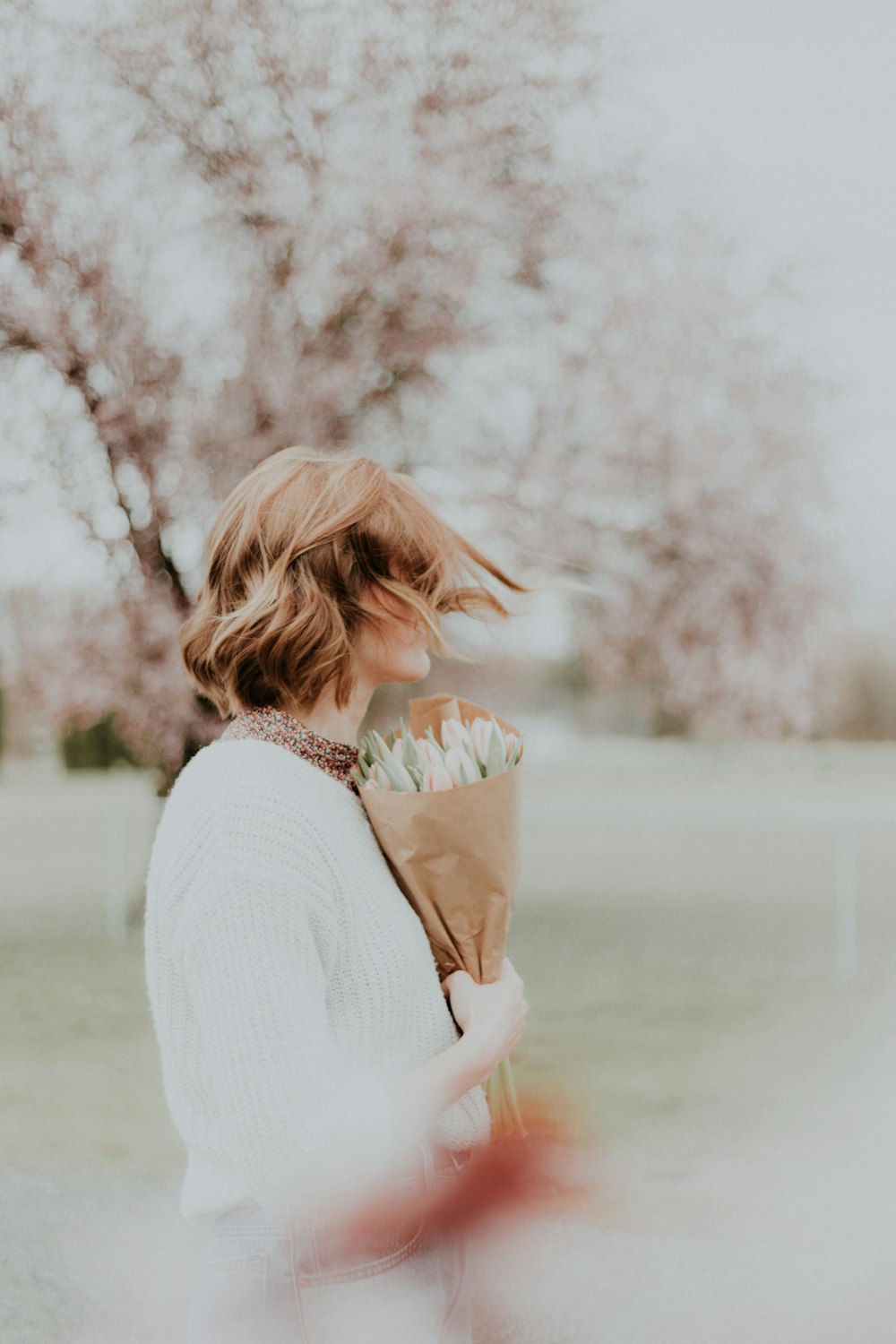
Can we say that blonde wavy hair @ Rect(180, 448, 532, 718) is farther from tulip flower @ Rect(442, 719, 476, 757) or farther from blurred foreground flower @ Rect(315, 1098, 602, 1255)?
blurred foreground flower @ Rect(315, 1098, 602, 1255)

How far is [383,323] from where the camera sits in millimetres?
9320

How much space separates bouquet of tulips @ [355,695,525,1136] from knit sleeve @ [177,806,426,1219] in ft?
0.77

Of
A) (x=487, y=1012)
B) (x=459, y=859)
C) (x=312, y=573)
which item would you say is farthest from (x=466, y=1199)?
(x=312, y=573)

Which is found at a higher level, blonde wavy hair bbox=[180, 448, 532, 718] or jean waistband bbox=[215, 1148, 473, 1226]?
blonde wavy hair bbox=[180, 448, 532, 718]

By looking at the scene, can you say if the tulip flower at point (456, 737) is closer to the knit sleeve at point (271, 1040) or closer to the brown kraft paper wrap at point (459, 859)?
the brown kraft paper wrap at point (459, 859)

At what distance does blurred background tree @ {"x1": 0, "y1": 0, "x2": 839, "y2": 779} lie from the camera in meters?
8.92

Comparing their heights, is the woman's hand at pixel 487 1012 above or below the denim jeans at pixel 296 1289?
above

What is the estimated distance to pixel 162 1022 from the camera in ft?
4.51

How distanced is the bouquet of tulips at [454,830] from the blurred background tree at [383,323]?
7.10 m

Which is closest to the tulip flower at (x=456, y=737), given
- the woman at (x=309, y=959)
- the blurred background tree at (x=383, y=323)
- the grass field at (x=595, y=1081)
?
the woman at (x=309, y=959)

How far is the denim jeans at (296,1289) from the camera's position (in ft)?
4.31

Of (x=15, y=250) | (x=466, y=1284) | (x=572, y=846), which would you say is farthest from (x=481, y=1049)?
(x=572, y=846)

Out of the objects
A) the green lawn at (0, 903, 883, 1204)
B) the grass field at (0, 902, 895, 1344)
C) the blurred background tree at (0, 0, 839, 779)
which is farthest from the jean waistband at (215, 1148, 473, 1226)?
the blurred background tree at (0, 0, 839, 779)

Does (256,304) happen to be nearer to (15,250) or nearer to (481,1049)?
(15,250)
